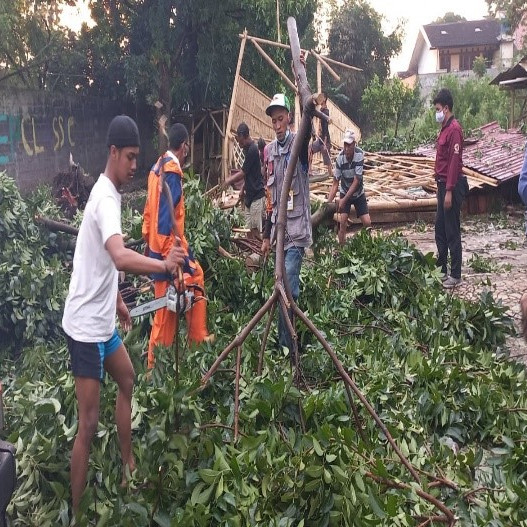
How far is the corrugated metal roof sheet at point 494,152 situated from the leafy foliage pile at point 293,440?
8.81 m

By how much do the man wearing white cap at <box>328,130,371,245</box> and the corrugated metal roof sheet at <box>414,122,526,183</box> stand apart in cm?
Answer: 496

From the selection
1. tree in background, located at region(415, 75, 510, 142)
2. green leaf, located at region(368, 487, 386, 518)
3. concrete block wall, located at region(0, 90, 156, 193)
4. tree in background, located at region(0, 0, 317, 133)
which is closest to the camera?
green leaf, located at region(368, 487, 386, 518)

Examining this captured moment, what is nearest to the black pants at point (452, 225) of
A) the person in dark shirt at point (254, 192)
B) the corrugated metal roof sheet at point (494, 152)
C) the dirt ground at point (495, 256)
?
the dirt ground at point (495, 256)

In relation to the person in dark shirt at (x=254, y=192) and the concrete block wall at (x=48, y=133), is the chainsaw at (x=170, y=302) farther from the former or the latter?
the concrete block wall at (x=48, y=133)

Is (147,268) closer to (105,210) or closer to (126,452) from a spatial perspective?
(105,210)

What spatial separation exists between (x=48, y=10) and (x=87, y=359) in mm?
14574

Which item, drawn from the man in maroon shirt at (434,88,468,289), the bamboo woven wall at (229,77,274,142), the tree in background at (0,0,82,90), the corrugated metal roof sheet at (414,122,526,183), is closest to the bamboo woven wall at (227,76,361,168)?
→ the bamboo woven wall at (229,77,274,142)

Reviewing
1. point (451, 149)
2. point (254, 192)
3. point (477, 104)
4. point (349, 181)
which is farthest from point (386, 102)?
point (451, 149)

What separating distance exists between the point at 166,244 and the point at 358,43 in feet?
85.3

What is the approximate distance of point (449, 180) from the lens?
7.05m

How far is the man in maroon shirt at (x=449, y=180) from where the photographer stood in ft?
23.1

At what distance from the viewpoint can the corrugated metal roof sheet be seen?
13.1 metres

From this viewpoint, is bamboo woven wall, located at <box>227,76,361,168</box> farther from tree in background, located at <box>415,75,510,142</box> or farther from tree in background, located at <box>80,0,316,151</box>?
tree in background, located at <box>415,75,510,142</box>

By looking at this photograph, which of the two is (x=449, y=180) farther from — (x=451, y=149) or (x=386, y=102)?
(x=386, y=102)
